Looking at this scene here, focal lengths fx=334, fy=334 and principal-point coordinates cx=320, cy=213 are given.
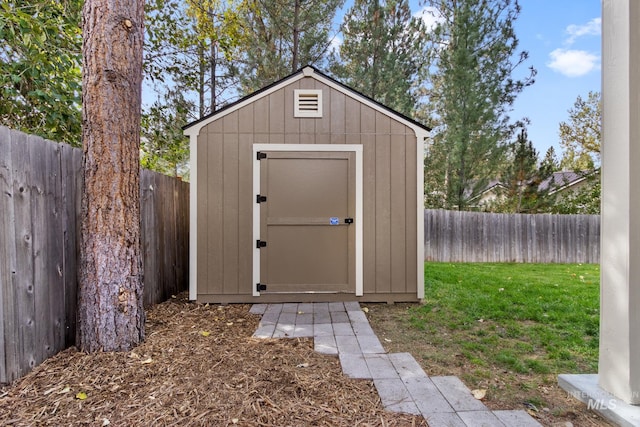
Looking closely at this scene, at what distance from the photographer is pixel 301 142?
4293 mm

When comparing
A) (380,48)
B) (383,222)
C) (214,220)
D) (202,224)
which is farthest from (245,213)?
(380,48)

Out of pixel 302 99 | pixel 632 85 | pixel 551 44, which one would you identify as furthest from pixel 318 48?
pixel 632 85

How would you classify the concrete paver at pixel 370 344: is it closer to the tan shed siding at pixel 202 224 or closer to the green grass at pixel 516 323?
the green grass at pixel 516 323

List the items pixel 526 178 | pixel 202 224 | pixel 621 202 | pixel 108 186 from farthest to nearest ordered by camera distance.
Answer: pixel 526 178
pixel 202 224
pixel 108 186
pixel 621 202

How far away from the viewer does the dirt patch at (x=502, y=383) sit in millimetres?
1837

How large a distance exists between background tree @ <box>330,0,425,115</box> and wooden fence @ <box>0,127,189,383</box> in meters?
9.37

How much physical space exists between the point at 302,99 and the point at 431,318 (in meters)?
3.07

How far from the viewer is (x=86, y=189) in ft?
8.21

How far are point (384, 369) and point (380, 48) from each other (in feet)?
35.1

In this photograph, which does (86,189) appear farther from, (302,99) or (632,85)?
(632,85)

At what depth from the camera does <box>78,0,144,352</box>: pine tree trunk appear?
2488 millimetres

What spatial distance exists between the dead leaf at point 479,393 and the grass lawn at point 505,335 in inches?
1.5

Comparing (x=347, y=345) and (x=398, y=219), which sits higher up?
(x=398, y=219)

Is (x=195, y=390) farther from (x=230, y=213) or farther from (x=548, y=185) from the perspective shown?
(x=548, y=185)
